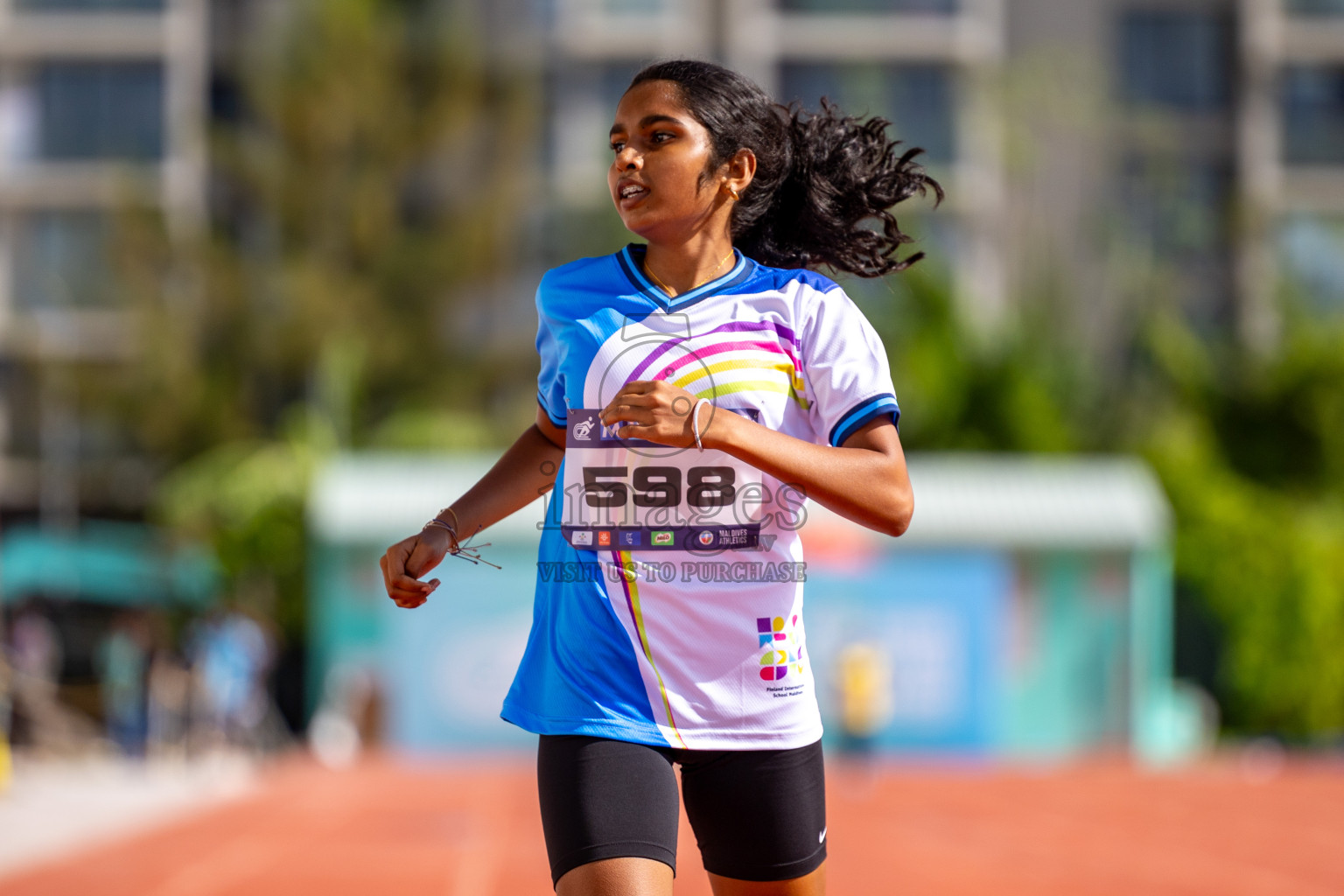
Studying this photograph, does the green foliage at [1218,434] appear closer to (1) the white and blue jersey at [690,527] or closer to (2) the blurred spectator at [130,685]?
(2) the blurred spectator at [130,685]

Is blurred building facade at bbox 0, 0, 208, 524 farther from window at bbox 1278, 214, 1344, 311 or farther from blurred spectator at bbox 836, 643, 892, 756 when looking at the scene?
window at bbox 1278, 214, 1344, 311

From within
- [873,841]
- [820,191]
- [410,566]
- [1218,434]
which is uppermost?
[820,191]

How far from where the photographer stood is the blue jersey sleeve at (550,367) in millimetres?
2820

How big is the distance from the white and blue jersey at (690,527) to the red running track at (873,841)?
6.28m

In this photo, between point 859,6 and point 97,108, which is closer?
point 97,108

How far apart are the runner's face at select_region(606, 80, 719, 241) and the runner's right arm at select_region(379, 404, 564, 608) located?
400mm

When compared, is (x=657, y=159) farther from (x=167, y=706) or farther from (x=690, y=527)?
(x=167, y=706)

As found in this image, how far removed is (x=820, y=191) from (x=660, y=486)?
66 centimetres

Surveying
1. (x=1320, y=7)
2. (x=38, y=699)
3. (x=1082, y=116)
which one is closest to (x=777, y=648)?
(x=38, y=699)

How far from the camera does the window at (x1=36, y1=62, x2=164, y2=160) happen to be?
3475 centimetres

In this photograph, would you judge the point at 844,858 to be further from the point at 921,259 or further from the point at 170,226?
the point at 170,226

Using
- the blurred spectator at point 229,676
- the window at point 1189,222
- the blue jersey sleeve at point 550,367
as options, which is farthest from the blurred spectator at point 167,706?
the window at point 1189,222

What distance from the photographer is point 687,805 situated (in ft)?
8.98

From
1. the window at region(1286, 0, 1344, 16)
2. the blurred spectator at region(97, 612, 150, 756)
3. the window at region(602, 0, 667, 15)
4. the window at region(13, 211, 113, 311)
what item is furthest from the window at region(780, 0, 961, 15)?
the blurred spectator at region(97, 612, 150, 756)
